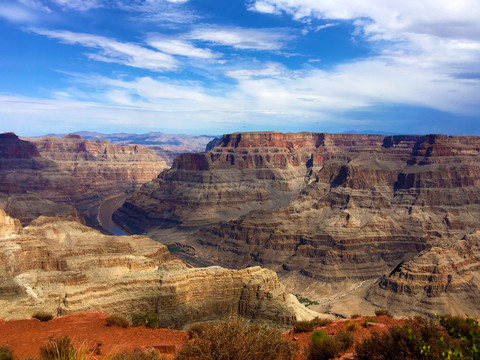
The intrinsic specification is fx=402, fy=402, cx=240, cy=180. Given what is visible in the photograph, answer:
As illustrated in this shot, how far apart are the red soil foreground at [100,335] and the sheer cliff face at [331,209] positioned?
6218 centimetres

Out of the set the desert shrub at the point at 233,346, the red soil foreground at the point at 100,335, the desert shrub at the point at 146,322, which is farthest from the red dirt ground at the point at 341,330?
the desert shrub at the point at 146,322

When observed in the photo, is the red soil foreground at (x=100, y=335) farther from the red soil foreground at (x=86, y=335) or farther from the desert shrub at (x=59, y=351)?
the desert shrub at (x=59, y=351)

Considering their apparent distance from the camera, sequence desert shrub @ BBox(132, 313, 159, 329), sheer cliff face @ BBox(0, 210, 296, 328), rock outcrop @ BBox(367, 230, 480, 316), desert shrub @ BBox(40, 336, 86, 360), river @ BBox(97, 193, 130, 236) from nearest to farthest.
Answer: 1. desert shrub @ BBox(40, 336, 86, 360)
2. desert shrub @ BBox(132, 313, 159, 329)
3. sheer cliff face @ BBox(0, 210, 296, 328)
4. rock outcrop @ BBox(367, 230, 480, 316)
5. river @ BBox(97, 193, 130, 236)

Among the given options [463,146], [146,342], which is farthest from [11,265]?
[463,146]

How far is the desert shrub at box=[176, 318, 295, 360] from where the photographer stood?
1425 centimetres

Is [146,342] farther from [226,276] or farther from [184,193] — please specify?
[184,193]

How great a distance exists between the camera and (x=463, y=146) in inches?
5792

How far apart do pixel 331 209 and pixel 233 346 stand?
369 ft

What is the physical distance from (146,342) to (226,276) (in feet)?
80.2

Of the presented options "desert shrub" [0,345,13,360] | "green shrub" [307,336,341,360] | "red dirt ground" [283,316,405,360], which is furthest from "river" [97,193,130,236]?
"green shrub" [307,336,341,360]

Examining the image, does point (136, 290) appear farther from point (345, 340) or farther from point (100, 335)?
point (345, 340)

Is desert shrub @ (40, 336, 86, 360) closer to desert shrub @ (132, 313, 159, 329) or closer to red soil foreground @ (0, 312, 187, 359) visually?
red soil foreground @ (0, 312, 187, 359)

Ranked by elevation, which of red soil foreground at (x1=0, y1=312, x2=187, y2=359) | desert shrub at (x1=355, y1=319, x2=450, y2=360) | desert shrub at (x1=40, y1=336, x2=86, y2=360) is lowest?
red soil foreground at (x1=0, y1=312, x2=187, y2=359)

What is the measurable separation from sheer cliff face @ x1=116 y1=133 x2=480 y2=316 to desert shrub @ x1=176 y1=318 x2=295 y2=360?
71003mm
